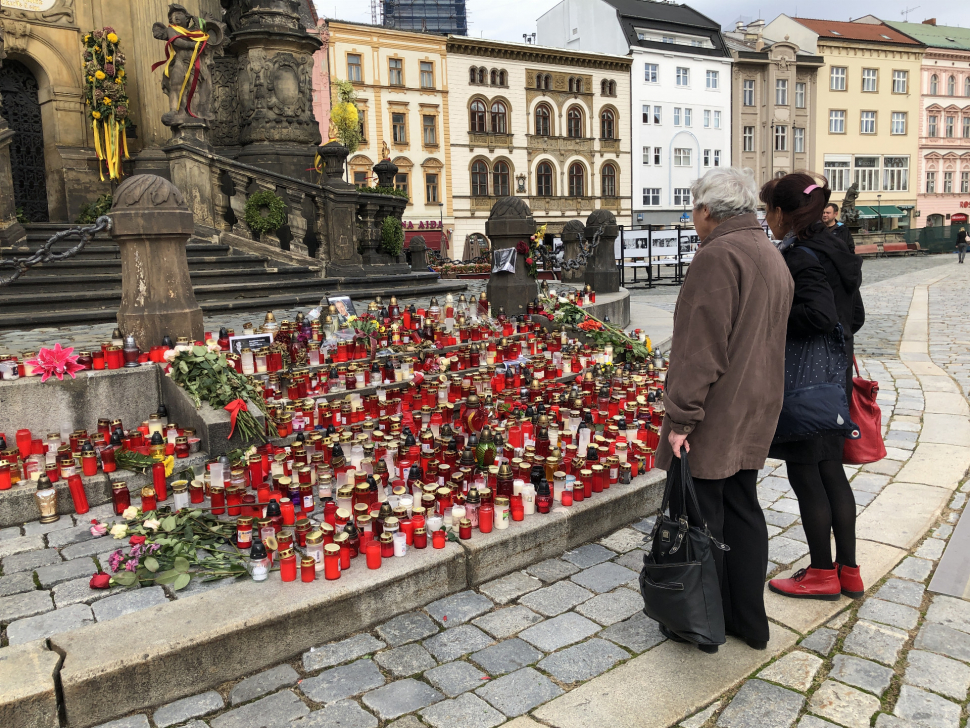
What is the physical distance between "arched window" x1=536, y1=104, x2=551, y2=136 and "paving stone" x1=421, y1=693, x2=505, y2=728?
1690 inches

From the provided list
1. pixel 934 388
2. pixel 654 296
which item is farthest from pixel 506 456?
pixel 654 296

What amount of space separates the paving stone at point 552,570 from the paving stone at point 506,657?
0.68m

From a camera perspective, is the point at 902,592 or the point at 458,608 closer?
the point at 458,608

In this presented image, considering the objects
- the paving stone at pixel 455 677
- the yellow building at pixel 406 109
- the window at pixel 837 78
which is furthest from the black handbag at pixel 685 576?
the window at pixel 837 78

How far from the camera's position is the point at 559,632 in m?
3.38

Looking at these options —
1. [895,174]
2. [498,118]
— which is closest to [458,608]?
[498,118]

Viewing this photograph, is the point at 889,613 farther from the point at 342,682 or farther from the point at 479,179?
the point at 479,179

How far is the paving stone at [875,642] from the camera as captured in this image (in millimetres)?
3162

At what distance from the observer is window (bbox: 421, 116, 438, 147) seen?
39.2 meters

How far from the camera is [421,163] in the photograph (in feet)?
129

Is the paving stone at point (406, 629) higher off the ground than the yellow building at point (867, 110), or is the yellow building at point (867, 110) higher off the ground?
the yellow building at point (867, 110)

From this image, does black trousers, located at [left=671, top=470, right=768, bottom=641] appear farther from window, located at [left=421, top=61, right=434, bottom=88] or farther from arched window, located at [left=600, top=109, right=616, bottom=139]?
arched window, located at [left=600, top=109, right=616, bottom=139]

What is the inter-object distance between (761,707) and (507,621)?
1.21 m

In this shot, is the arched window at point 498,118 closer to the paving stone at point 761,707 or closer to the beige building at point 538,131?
the beige building at point 538,131
